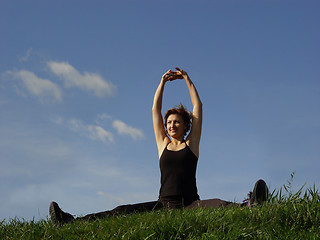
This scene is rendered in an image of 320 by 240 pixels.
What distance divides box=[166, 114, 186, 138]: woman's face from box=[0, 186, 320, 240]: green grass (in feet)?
7.89

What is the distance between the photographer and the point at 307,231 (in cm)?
503

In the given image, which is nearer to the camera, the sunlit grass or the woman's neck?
the sunlit grass

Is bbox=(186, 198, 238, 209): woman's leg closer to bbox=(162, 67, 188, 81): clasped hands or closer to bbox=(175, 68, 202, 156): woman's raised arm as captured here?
bbox=(175, 68, 202, 156): woman's raised arm

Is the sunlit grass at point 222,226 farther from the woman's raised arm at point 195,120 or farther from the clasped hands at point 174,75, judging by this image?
the clasped hands at point 174,75

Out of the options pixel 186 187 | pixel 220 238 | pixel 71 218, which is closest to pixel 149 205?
pixel 186 187

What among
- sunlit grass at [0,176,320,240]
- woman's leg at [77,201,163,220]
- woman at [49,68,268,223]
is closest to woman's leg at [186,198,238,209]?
woman at [49,68,268,223]

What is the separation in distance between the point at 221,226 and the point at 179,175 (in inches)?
103

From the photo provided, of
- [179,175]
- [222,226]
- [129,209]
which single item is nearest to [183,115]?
[179,175]

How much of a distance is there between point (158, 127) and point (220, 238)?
3731 mm

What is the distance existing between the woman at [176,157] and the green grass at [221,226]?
0.83 meters

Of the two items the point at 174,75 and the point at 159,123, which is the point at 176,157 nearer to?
the point at 159,123

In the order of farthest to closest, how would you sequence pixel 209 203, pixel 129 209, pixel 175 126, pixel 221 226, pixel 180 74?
pixel 180 74, pixel 175 126, pixel 129 209, pixel 209 203, pixel 221 226

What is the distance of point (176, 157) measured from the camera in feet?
24.5

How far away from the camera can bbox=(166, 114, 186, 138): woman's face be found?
780cm
